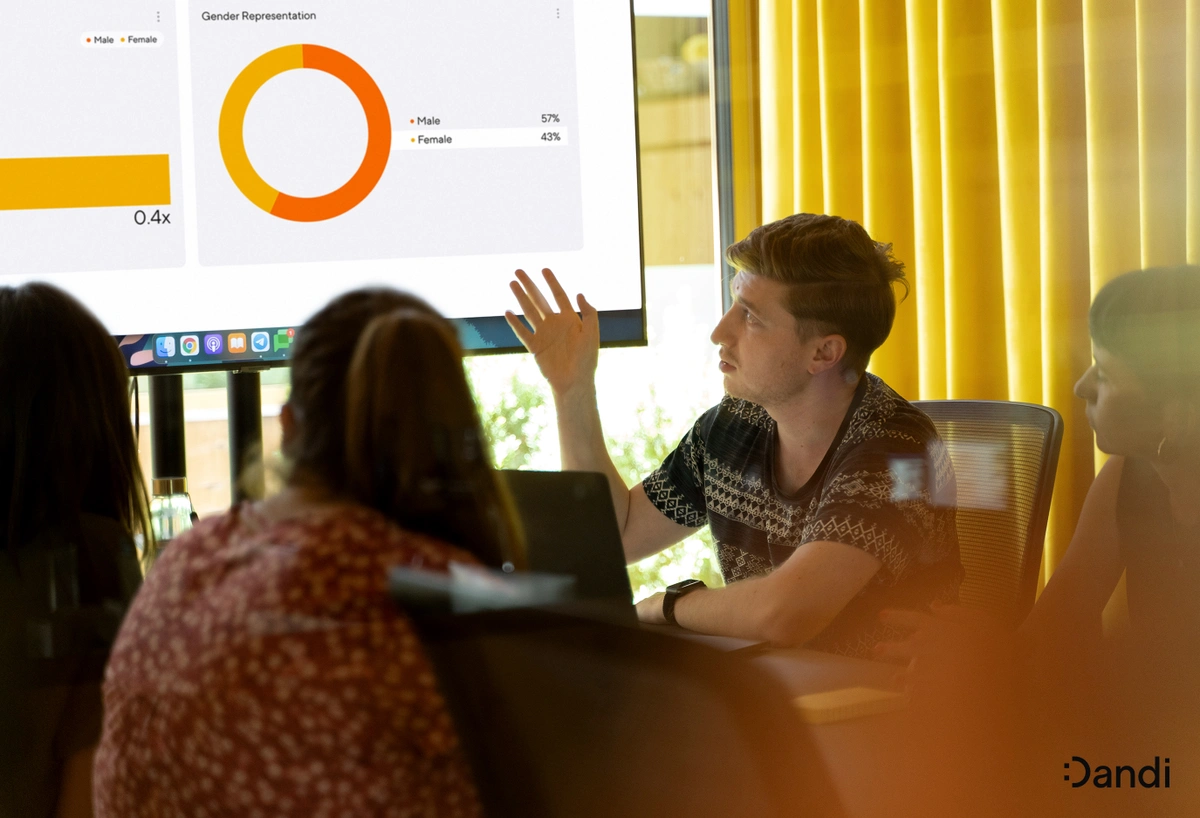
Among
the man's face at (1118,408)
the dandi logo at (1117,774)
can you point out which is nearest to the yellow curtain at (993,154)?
the man's face at (1118,408)

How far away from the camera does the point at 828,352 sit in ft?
3.07

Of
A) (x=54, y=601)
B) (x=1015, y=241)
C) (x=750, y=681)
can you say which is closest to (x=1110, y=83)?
(x=1015, y=241)

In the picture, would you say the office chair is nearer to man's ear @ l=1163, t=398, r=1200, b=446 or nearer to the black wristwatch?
the black wristwatch

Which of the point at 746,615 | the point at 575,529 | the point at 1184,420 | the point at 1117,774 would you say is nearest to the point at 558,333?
the point at 575,529

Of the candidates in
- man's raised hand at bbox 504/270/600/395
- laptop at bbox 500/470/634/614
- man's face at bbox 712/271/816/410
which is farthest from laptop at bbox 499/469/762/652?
man's face at bbox 712/271/816/410

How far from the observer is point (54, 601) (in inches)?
29.4

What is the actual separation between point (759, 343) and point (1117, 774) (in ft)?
1.72

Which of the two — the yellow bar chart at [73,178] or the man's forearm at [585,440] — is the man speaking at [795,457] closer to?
the man's forearm at [585,440]

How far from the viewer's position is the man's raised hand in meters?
0.83

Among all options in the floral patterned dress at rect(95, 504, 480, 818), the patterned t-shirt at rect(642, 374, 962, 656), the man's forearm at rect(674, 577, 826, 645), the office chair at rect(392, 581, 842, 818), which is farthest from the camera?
the patterned t-shirt at rect(642, 374, 962, 656)

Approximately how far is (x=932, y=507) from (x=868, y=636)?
156 mm

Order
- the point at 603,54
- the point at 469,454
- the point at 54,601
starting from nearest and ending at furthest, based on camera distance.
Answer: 1. the point at 469,454
2. the point at 54,601
3. the point at 603,54

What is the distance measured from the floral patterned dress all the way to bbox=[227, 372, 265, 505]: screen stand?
0.02m

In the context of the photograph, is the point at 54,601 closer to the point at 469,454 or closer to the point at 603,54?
the point at 469,454
